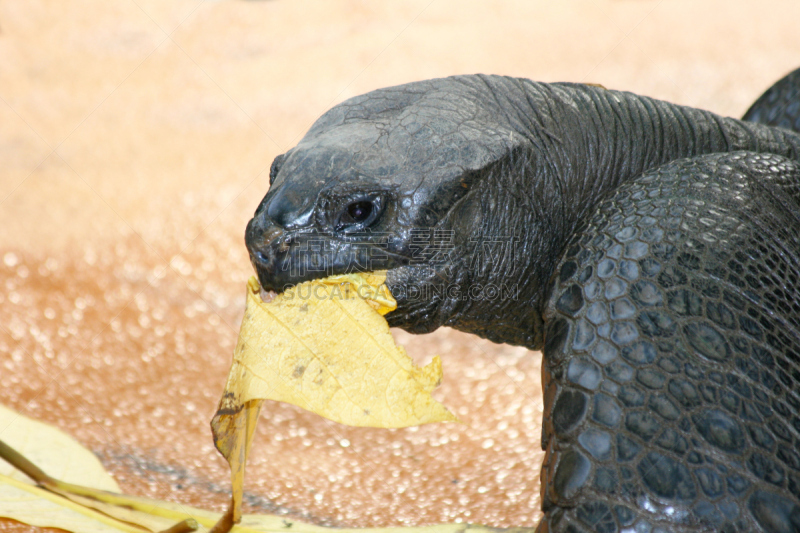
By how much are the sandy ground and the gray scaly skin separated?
0.65 m

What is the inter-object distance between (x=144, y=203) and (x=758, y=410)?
3004 millimetres

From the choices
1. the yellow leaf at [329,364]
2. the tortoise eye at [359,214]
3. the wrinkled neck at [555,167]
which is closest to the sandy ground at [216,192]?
the wrinkled neck at [555,167]

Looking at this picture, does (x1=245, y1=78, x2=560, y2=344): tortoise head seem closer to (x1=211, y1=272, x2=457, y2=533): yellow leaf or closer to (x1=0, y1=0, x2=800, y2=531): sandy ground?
(x1=211, y1=272, x2=457, y2=533): yellow leaf

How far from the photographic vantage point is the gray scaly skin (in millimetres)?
850

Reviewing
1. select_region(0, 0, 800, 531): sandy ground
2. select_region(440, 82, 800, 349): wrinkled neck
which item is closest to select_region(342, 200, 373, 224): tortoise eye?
select_region(440, 82, 800, 349): wrinkled neck

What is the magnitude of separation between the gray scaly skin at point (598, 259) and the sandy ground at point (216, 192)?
2.14ft

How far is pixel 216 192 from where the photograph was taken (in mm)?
3471

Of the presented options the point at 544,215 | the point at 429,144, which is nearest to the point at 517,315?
the point at 544,215

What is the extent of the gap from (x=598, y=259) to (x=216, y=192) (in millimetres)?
2730

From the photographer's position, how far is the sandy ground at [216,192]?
1.77 metres

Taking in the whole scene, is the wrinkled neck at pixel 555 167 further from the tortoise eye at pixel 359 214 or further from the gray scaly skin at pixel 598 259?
the tortoise eye at pixel 359 214

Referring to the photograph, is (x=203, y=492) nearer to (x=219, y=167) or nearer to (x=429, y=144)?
(x=429, y=144)

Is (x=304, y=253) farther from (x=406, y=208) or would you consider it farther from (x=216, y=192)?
(x=216, y=192)

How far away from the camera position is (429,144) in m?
1.10
